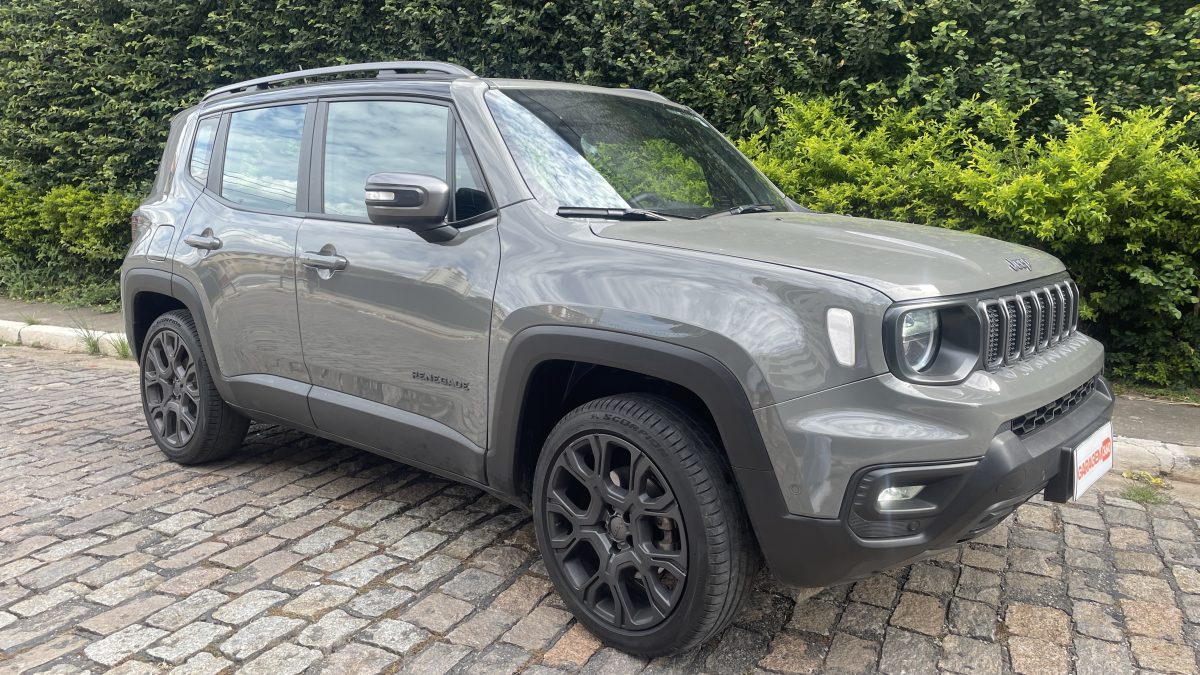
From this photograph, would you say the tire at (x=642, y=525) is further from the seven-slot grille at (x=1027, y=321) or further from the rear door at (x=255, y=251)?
the rear door at (x=255, y=251)

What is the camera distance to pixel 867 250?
2584 mm

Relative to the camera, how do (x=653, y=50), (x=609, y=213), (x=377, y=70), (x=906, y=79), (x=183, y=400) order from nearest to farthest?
1. (x=609, y=213)
2. (x=377, y=70)
3. (x=183, y=400)
4. (x=906, y=79)
5. (x=653, y=50)

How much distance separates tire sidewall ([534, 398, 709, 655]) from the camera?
2.42 meters

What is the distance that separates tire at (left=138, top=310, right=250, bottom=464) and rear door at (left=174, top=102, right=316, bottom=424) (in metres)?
0.27

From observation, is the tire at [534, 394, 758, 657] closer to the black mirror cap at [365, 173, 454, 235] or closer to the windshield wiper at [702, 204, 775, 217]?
the black mirror cap at [365, 173, 454, 235]

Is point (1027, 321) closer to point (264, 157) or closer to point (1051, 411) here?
point (1051, 411)

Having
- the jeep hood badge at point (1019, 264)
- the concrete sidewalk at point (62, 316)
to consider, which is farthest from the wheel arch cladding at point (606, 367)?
the concrete sidewalk at point (62, 316)

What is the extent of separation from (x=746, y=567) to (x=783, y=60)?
4.71 metres

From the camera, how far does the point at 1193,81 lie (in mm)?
5398

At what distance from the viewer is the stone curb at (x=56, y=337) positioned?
7586mm

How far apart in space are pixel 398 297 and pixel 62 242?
26.4 ft

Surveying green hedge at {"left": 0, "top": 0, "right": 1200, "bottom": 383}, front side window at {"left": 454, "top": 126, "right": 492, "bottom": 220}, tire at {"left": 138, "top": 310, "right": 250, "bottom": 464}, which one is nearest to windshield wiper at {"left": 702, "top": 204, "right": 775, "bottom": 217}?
front side window at {"left": 454, "top": 126, "right": 492, "bottom": 220}

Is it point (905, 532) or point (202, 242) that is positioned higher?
point (202, 242)

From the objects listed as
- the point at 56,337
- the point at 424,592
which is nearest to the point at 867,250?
the point at 424,592
